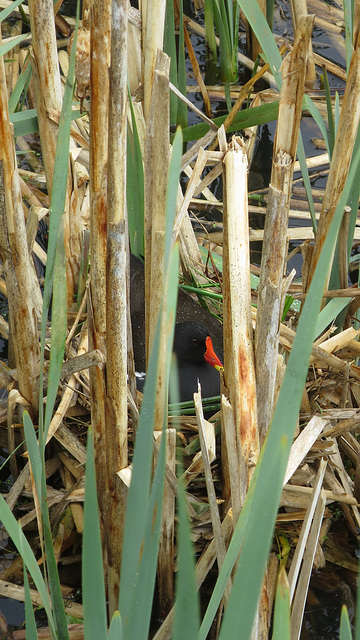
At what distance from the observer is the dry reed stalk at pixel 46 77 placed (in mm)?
1459

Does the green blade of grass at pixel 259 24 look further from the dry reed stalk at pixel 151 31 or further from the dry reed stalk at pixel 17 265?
the dry reed stalk at pixel 17 265

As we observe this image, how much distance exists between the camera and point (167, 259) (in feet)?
2.37

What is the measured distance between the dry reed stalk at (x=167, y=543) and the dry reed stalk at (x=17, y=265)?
435 mm

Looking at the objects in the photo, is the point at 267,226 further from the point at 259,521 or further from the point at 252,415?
the point at 259,521

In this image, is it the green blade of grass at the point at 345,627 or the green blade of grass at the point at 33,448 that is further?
the green blade of grass at the point at 33,448

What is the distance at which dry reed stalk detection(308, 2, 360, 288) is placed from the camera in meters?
1.31

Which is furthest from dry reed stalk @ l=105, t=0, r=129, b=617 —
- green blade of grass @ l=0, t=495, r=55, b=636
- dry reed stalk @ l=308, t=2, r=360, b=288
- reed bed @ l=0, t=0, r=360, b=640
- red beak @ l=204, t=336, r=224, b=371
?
red beak @ l=204, t=336, r=224, b=371

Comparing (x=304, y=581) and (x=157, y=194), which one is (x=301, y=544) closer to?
(x=304, y=581)

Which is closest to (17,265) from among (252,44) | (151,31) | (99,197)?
(99,197)

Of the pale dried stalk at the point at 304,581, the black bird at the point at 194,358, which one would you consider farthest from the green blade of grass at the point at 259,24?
the black bird at the point at 194,358

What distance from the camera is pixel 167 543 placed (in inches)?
58.3

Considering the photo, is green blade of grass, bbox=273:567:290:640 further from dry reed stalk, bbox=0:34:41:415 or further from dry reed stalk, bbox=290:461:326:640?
dry reed stalk, bbox=0:34:41:415

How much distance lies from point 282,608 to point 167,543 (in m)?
0.90

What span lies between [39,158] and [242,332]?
2003 mm
